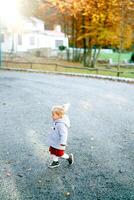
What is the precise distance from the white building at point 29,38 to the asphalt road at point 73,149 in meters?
42.0

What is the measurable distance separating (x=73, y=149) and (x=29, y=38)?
2190 inches

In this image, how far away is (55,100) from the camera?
14.5m

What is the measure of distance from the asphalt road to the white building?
138 ft

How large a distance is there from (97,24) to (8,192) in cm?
2970

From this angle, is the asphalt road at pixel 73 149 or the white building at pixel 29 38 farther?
the white building at pixel 29 38

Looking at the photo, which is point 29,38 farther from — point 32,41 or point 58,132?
point 58,132

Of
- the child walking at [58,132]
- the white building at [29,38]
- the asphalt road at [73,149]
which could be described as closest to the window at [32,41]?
the white building at [29,38]

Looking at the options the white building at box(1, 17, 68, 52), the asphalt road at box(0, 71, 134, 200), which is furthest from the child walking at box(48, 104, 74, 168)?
the white building at box(1, 17, 68, 52)

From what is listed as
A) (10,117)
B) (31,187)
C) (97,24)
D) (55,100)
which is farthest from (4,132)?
(97,24)

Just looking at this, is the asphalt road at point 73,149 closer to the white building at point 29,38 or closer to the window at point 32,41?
the white building at point 29,38

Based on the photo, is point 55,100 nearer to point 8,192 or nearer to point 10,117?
point 10,117

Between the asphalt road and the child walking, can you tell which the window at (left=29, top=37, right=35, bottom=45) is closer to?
the asphalt road

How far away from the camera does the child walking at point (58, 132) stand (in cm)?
674

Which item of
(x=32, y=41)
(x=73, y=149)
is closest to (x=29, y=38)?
(x=32, y=41)
